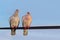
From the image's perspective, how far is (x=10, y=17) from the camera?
4566 millimetres

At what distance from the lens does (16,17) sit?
4.46 metres

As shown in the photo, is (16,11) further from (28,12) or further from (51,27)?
(51,27)

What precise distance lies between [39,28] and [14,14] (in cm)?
216

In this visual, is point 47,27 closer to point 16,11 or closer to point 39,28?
point 39,28

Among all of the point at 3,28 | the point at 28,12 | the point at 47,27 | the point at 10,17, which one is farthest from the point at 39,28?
the point at 10,17

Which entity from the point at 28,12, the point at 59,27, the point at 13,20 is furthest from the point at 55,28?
the point at 13,20

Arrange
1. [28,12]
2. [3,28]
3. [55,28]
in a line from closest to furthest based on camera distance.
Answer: [55,28]
[3,28]
[28,12]

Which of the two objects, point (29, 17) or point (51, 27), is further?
point (29, 17)

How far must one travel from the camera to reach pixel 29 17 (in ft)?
14.3

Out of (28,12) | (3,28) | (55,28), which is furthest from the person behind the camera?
(28,12)

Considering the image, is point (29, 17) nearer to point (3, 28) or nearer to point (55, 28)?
point (3, 28)

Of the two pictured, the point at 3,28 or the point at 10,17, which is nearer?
the point at 3,28

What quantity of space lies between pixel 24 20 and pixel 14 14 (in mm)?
277

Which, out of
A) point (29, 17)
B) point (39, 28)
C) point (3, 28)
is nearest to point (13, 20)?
point (29, 17)
